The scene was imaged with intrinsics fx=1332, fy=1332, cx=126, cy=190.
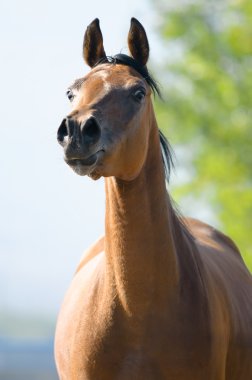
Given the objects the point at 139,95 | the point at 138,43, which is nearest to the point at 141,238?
the point at 139,95

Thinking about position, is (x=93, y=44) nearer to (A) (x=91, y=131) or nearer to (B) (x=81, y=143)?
(A) (x=91, y=131)

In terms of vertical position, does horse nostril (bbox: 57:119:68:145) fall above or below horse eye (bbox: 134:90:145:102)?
below

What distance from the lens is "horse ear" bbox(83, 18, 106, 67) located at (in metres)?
7.43

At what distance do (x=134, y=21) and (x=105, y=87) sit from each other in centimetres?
65

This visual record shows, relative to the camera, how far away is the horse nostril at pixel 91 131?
6.40 m

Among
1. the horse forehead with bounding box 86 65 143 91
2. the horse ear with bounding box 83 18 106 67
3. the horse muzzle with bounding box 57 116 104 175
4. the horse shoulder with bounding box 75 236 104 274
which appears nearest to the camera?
the horse muzzle with bounding box 57 116 104 175

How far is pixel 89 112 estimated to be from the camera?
6.53 m

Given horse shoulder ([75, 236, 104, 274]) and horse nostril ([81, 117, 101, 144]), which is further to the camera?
horse shoulder ([75, 236, 104, 274])

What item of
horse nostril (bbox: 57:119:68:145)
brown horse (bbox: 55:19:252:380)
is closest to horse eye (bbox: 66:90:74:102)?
brown horse (bbox: 55:19:252:380)

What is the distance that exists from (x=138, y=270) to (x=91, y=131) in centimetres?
96

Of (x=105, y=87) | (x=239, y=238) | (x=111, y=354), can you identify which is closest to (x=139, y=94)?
(x=105, y=87)

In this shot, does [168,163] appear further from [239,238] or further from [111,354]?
[239,238]

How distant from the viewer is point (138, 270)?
7090 millimetres

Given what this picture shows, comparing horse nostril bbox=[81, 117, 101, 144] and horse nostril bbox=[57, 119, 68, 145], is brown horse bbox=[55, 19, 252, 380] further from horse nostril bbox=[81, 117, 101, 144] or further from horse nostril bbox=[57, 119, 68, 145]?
horse nostril bbox=[57, 119, 68, 145]
